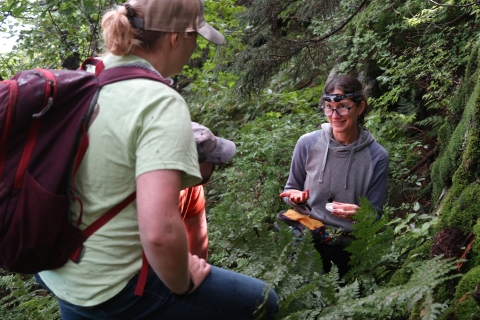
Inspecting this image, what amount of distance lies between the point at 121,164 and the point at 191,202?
1.14 meters

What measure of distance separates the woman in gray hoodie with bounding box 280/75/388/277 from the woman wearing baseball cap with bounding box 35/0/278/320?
66.4 inches

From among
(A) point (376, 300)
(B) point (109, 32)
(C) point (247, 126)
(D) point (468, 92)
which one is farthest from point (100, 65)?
(C) point (247, 126)

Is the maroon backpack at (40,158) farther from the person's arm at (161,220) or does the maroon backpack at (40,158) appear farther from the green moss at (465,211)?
the green moss at (465,211)

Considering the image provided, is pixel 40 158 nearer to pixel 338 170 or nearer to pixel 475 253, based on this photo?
pixel 475 253

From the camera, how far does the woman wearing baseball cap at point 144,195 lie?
1803 mm

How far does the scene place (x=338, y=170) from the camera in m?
4.00

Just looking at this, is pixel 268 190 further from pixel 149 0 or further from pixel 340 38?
pixel 149 0

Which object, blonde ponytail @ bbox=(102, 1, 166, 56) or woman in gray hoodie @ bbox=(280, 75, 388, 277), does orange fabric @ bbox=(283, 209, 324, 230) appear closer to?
woman in gray hoodie @ bbox=(280, 75, 388, 277)

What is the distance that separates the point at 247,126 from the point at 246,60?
1116mm

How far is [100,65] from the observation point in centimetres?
210

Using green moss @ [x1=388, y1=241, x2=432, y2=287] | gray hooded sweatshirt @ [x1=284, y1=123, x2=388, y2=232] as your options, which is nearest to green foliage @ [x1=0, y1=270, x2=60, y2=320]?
gray hooded sweatshirt @ [x1=284, y1=123, x2=388, y2=232]

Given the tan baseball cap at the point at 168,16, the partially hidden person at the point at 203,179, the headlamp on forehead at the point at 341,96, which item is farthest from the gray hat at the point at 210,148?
the headlamp on forehead at the point at 341,96

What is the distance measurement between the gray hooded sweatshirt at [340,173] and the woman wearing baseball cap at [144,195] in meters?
1.82

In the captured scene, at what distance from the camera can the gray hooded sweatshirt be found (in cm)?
392
